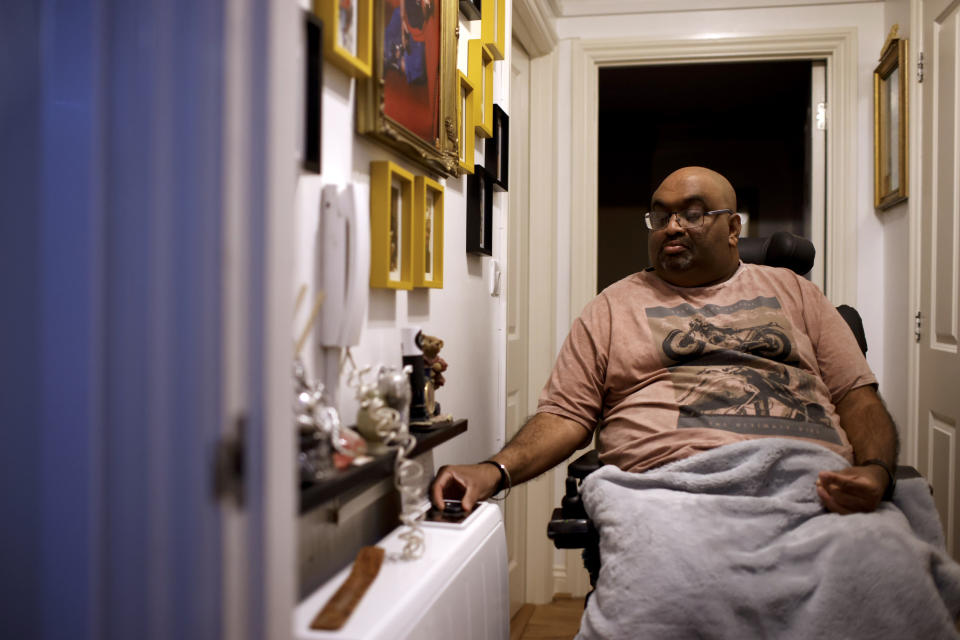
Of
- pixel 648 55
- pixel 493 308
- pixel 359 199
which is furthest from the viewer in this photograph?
pixel 648 55

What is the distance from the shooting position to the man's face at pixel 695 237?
6.11ft

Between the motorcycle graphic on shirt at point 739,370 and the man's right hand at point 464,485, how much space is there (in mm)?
436

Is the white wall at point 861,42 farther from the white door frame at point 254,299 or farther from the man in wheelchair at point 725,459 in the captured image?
the white door frame at point 254,299

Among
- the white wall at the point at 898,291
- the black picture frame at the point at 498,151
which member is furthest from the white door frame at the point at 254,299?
the white wall at the point at 898,291

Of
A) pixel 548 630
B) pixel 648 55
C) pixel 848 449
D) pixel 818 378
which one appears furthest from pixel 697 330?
pixel 648 55

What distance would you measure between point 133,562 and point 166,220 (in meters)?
0.23

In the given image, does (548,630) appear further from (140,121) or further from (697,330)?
(140,121)

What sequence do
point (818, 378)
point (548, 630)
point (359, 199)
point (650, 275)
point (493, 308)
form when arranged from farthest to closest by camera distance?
point (548, 630) < point (493, 308) < point (650, 275) < point (818, 378) < point (359, 199)

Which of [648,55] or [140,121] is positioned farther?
[648,55]

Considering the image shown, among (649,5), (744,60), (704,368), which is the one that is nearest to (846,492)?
(704,368)

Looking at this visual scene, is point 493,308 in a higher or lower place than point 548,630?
higher

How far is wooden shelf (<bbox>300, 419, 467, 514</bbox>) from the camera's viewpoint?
0.82 meters

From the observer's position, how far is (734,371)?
1682mm

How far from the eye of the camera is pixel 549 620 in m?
2.79
